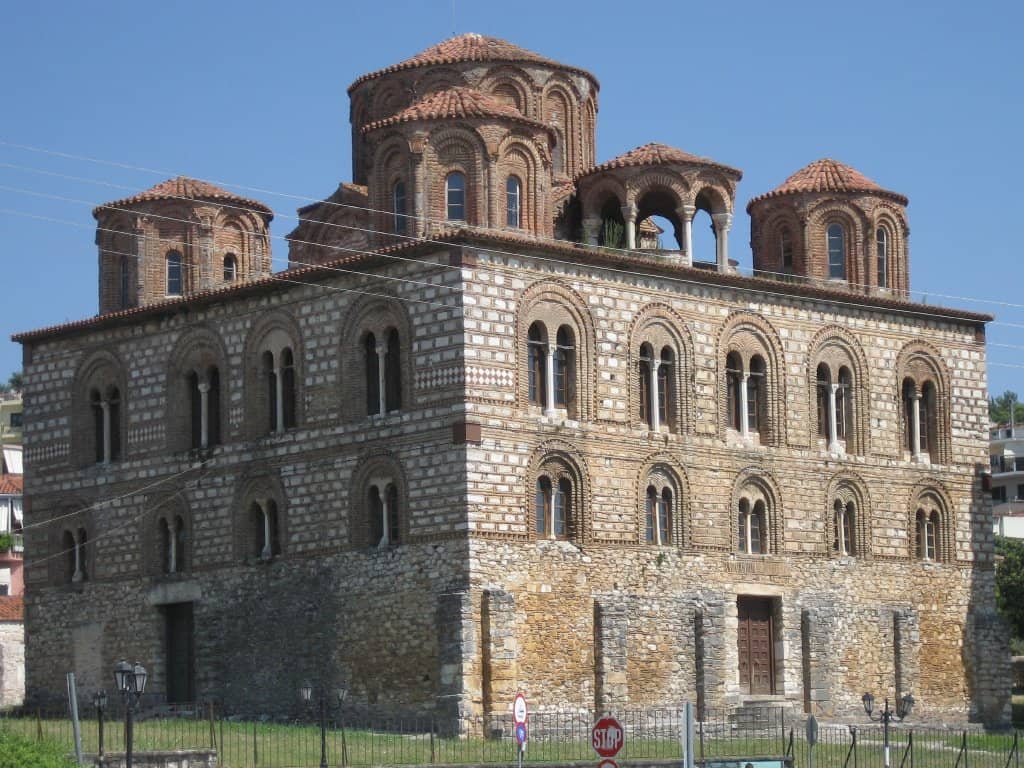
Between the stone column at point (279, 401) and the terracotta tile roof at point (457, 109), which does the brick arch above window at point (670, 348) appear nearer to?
the terracotta tile roof at point (457, 109)

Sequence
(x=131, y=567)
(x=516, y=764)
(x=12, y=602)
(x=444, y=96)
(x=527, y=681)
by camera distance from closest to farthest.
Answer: (x=516, y=764) → (x=527, y=681) → (x=444, y=96) → (x=131, y=567) → (x=12, y=602)

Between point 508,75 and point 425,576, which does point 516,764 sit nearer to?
point 425,576

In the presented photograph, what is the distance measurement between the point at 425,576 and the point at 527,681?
288 centimetres

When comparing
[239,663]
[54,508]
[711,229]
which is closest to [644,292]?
[711,229]

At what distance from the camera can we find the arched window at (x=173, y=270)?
53.5 meters

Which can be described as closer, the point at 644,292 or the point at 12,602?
the point at 644,292

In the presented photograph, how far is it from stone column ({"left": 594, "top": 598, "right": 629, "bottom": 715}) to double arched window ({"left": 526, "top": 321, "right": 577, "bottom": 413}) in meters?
4.21

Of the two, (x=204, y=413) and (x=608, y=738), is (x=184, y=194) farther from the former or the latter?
(x=608, y=738)

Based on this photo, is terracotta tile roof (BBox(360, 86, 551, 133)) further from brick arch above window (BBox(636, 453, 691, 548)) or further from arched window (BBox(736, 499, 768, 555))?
arched window (BBox(736, 499, 768, 555))

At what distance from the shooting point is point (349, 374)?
47.7 meters

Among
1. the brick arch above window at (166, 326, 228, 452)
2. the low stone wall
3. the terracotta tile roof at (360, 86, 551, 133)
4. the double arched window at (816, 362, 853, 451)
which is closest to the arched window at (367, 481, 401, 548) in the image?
the brick arch above window at (166, 326, 228, 452)

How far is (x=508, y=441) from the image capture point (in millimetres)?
45750

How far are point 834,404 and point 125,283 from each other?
16.7 m

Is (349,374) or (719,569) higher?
(349,374)
